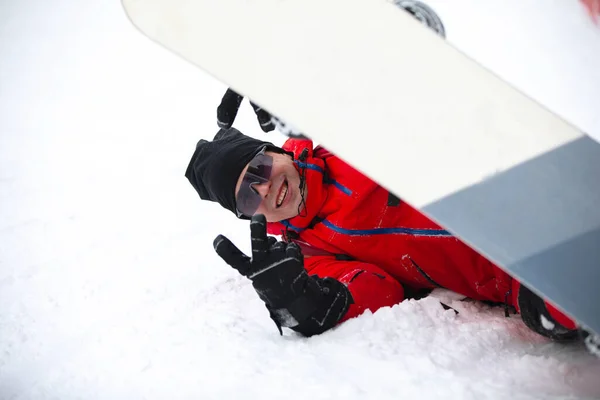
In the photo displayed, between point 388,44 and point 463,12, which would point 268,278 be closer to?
point 388,44

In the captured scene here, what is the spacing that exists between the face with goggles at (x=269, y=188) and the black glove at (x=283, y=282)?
275 millimetres

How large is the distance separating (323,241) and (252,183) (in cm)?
32

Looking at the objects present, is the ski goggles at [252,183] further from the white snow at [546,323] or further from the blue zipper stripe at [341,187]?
the white snow at [546,323]

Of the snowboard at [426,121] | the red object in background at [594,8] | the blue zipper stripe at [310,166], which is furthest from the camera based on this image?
the red object in background at [594,8]

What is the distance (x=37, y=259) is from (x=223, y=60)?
5.83 feet

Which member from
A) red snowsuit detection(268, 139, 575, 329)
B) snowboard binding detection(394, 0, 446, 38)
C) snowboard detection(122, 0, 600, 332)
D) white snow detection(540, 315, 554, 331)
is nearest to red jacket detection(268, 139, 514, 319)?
red snowsuit detection(268, 139, 575, 329)

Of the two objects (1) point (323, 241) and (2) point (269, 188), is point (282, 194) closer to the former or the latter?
(2) point (269, 188)

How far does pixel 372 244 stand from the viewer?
1552 mm

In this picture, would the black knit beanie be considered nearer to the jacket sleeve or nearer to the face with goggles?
the face with goggles

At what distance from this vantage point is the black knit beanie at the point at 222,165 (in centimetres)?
152

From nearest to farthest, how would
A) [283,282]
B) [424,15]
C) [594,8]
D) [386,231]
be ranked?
[283,282] → [424,15] → [386,231] → [594,8]

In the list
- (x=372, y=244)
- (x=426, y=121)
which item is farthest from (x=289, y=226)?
(x=426, y=121)

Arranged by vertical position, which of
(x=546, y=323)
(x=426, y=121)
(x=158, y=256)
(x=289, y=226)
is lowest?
(x=158, y=256)

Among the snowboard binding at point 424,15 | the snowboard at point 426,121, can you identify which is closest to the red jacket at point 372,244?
the snowboard binding at point 424,15
